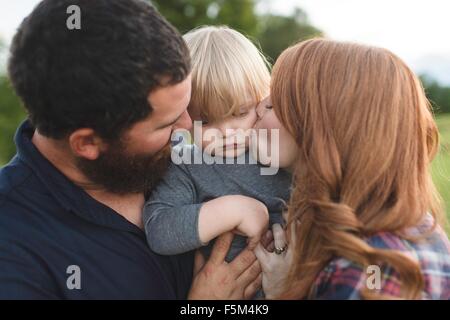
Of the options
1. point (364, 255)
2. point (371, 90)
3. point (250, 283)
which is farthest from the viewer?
point (250, 283)

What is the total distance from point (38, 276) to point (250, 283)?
29.8 inches

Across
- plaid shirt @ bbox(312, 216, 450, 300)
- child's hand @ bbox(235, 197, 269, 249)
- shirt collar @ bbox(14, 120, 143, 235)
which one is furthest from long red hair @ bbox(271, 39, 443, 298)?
shirt collar @ bbox(14, 120, 143, 235)

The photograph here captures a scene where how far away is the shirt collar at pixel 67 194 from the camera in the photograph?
7.15 feet

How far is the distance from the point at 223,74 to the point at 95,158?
1.84 feet

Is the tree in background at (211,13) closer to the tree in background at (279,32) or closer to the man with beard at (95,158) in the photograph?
the tree in background at (279,32)

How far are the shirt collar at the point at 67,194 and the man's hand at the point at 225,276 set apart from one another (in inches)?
12.0

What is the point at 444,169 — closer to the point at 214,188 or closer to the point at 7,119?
the point at 214,188

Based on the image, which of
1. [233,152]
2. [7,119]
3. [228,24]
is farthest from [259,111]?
[228,24]

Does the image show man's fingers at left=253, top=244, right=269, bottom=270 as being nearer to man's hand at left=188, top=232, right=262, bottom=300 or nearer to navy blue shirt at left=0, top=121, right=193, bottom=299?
man's hand at left=188, top=232, right=262, bottom=300

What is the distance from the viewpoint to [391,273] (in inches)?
74.4

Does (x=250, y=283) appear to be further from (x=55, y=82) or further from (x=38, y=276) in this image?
(x=55, y=82)

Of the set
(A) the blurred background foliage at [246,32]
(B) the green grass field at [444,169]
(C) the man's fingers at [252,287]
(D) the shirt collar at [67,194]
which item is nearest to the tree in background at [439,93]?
(A) the blurred background foliage at [246,32]
